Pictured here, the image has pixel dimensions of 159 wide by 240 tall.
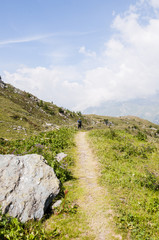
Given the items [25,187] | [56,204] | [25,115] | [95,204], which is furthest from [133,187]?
[25,115]

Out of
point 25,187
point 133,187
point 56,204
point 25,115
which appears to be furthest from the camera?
point 25,115

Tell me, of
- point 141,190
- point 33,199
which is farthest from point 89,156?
point 33,199

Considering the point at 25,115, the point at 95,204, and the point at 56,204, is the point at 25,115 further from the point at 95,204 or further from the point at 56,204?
the point at 95,204

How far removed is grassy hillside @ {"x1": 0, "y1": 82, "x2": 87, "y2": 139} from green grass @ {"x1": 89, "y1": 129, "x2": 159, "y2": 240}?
23.6m

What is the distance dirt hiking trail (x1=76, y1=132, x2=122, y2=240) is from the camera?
23.2 feet


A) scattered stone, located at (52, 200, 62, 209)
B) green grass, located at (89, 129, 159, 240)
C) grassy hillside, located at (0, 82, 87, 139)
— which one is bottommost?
scattered stone, located at (52, 200, 62, 209)

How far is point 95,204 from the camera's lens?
8.80 metres

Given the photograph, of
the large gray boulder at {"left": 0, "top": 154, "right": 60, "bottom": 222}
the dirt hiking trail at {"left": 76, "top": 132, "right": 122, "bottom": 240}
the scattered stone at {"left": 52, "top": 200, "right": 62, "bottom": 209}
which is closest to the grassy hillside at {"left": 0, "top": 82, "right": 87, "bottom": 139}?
the dirt hiking trail at {"left": 76, "top": 132, "right": 122, "bottom": 240}

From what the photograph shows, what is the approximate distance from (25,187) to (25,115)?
1801 inches

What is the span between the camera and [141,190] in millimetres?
10438

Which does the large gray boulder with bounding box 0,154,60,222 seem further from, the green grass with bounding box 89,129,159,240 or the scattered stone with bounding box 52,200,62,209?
the green grass with bounding box 89,129,159,240

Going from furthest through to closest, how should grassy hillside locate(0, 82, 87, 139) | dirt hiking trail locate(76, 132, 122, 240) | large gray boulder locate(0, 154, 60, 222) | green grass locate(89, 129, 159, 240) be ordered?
grassy hillside locate(0, 82, 87, 139) < large gray boulder locate(0, 154, 60, 222) < green grass locate(89, 129, 159, 240) < dirt hiking trail locate(76, 132, 122, 240)

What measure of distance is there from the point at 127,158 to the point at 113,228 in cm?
1058

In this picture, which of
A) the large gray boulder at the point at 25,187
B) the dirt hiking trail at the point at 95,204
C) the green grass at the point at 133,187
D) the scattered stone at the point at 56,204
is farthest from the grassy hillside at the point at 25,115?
the scattered stone at the point at 56,204
